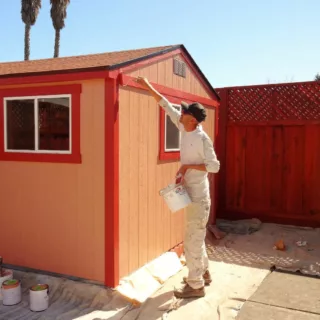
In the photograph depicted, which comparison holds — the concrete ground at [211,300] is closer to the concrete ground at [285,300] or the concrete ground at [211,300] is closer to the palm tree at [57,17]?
the concrete ground at [285,300]

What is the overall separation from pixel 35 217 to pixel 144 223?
4.21 feet

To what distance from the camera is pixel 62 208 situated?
4410mm

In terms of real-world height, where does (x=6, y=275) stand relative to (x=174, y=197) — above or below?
below

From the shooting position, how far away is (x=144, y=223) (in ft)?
15.7

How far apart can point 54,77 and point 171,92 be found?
163 centimetres

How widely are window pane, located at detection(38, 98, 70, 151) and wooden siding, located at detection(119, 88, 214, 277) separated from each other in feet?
2.14

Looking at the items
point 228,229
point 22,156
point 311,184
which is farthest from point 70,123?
point 311,184

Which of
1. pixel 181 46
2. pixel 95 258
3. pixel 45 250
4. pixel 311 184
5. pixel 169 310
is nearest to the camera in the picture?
pixel 169 310

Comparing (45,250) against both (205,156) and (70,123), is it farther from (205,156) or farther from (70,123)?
(205,156)

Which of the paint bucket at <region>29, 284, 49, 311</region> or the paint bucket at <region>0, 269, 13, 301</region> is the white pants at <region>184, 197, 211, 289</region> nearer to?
the paint bucket at <region>29, 284, 49, 311</region>

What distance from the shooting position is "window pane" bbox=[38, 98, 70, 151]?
4.36 metres

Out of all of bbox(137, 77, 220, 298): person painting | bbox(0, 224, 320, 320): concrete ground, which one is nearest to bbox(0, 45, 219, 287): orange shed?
bbox(0, 224, 320, 320): concrete ground

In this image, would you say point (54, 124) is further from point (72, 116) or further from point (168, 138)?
point (168, 138)

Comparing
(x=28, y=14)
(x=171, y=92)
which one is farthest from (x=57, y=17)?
(x=171, y=92)
